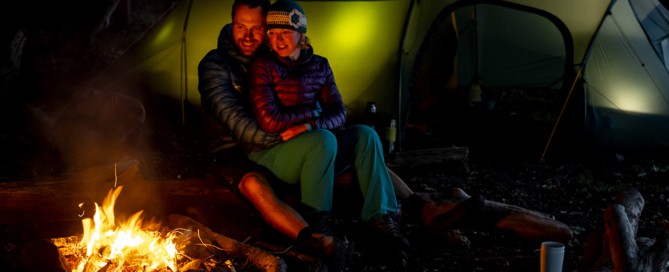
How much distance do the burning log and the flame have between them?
270cm

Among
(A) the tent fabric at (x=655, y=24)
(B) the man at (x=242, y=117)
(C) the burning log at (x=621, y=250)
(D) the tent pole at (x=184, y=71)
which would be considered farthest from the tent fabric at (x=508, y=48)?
(B) the man at (x=242, y=117)

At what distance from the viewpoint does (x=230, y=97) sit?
4500 millimetres

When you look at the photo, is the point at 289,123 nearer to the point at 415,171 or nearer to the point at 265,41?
the point at 265,41

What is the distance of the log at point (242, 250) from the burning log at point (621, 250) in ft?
6.49

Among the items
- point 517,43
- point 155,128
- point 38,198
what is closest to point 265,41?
point 38,198

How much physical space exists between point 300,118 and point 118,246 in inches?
62.1

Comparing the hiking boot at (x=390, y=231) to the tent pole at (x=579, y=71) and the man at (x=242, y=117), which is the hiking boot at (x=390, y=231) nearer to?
the man at (x=242, y=117)

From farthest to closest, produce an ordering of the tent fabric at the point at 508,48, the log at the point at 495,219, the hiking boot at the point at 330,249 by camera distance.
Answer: the tent fabric at the point at 508,48 < the log at the point at 495,219 < the hiking boot at the point at 330,249

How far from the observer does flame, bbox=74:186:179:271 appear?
3.76 metres

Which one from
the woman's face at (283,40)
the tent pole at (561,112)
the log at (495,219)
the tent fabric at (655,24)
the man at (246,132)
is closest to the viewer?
the man at (246,132)

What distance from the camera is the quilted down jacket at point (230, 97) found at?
176 inches

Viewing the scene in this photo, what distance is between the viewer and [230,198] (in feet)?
16.4

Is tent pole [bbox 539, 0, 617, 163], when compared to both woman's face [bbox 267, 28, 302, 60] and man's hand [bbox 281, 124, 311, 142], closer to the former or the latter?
man's hand [bbox 281, 124, 311, 142]

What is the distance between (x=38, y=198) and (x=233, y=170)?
1558 mm
